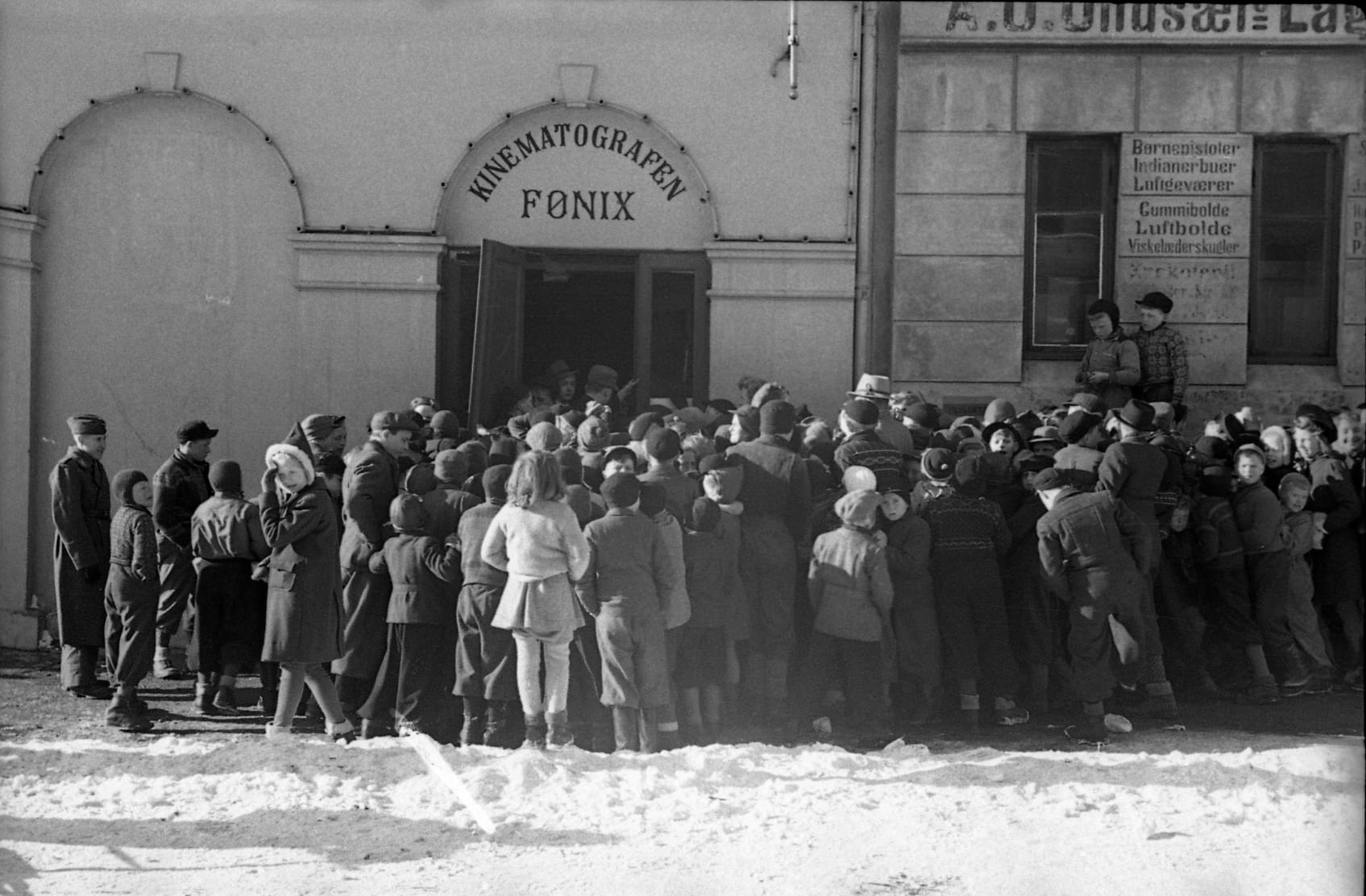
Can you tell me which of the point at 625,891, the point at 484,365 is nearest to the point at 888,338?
the point at 484,365

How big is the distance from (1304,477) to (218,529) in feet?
23.0

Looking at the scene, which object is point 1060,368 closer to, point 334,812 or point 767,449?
point 767,449

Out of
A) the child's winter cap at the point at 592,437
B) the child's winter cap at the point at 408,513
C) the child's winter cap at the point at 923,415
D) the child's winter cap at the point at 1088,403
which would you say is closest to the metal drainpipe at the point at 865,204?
the child's winter cap at the point at 1088,403

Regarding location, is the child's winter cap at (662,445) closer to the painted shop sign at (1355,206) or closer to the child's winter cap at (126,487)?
the child's winter cap at (126,487)

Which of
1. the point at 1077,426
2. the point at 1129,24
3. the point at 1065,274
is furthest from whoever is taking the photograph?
the point at 1065,274

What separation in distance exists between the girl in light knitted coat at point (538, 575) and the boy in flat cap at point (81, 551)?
316 centimetres

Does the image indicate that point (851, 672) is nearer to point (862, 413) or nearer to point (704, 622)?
point (704, 622)

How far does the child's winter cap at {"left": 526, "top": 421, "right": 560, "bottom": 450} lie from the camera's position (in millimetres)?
9977

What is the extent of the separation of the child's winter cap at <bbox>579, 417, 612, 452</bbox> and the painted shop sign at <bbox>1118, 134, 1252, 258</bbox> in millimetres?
5844

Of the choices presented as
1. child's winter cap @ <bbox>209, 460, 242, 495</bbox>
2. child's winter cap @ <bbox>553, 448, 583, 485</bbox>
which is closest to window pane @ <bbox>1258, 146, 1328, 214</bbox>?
child's winter cap @ <bbox>553, 448, 583, 485</bbox>

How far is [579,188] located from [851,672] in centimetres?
604

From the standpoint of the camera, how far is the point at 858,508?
368 inches

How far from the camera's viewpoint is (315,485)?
364 inches

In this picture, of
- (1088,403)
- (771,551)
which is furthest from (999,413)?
(771,551)
